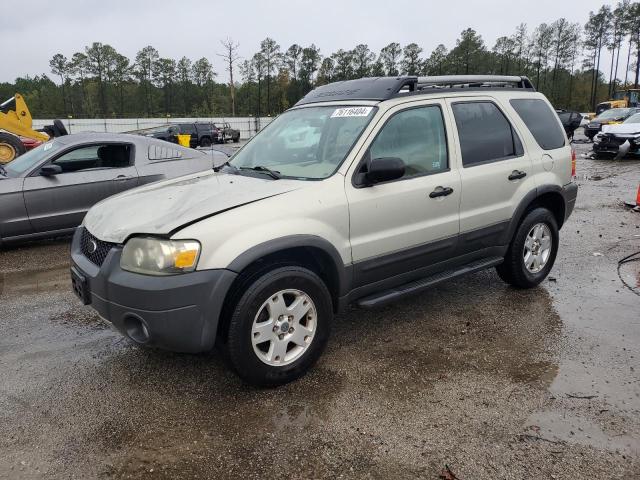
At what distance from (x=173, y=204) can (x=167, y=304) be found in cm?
73

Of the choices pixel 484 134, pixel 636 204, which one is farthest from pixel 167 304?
pixel 636 204

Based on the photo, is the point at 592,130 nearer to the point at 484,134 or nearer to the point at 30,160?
the point at 484,134

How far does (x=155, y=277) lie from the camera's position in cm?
279

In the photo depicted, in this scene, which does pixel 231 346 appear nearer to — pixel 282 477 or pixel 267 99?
pixel 282 477

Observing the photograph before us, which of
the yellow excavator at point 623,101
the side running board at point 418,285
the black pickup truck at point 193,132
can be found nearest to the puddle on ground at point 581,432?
the side running board at point 418,285

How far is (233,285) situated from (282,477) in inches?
43.1

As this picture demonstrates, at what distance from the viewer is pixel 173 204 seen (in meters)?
3.19

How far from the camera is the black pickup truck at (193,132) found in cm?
3144

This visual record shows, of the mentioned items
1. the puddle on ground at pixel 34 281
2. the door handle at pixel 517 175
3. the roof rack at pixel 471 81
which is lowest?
the puddle on ground at pixel 34 281

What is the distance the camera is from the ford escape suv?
2846 mm

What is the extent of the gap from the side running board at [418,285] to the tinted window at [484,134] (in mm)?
871

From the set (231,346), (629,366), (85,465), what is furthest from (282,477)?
(629,366)

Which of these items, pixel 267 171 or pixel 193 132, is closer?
pixel 267 171

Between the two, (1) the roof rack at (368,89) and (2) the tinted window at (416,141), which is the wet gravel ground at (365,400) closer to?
(2) the tinted window at (416,141)
